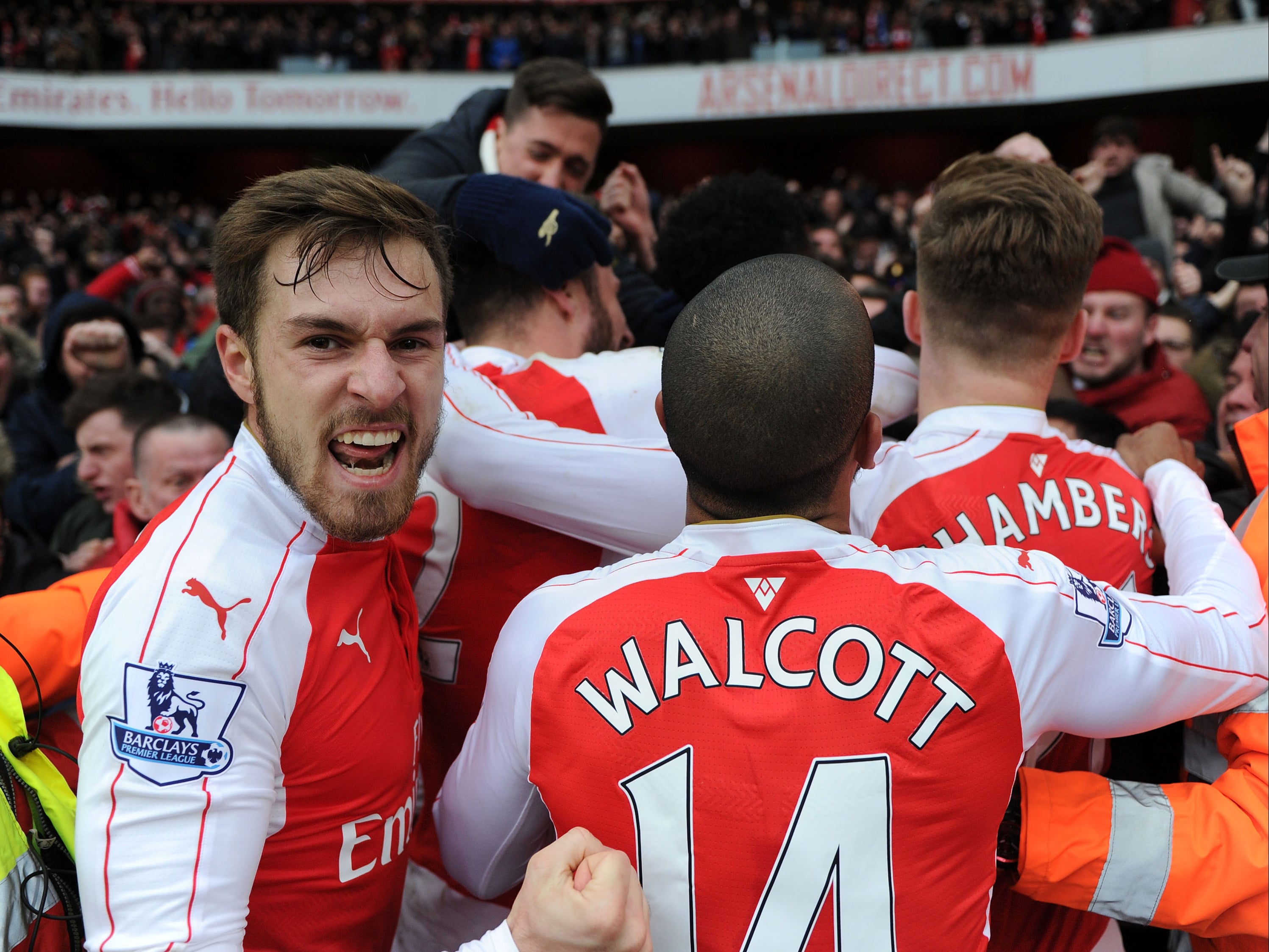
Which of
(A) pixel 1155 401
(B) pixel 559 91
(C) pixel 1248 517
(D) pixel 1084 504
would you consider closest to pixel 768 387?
(D) pixel 1084 504

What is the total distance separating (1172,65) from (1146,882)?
58.4 feet

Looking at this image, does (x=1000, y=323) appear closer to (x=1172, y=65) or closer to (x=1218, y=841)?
(x=1218, y=841)

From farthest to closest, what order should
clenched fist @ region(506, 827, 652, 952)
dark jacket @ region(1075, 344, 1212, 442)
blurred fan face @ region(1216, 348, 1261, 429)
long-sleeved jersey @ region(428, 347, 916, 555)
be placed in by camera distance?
dark jacket @ region(1075, 344, 1212, 442)
blurred fan face @ region(1216, 348, 1261, 429)
long-sleeved jersey @ region(428, 347, 916, 555)
clenched fist @ region(506, 827, 652, 952)

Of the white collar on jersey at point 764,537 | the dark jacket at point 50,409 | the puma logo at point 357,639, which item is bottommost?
A: the dark jacket at point 50,409

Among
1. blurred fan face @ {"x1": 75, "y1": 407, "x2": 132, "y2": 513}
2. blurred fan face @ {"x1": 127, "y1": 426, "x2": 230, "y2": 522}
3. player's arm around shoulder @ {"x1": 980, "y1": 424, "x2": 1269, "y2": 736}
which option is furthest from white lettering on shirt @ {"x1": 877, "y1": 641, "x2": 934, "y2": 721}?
blurred fan face @ {"x1": 75, "y1": 407, "x2": 132, "y2": 513}

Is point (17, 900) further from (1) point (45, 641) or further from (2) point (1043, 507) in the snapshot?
(2) point (1043, 507)

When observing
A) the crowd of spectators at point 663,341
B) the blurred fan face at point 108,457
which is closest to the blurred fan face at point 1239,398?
the crowd of spectators at point 663,341

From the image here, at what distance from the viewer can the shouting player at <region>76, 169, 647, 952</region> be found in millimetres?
1184

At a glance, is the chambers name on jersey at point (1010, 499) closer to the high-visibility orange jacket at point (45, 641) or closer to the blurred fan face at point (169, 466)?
the high-visibility orange jacket at point (45, 641)

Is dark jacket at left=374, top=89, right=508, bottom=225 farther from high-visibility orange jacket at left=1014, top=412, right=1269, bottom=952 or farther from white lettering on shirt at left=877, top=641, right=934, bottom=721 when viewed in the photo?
high-visibility orange jacket at left=1014, top=412, right=1269, bottom=952

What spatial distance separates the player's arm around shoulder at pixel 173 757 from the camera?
1173 mm

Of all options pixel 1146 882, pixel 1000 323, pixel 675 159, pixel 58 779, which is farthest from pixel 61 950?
pixel 675 159

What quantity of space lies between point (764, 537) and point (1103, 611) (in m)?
0.46

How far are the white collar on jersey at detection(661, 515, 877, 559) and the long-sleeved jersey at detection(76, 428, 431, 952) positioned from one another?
544 mm
